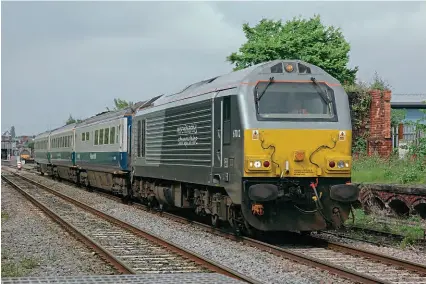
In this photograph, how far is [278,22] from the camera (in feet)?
134

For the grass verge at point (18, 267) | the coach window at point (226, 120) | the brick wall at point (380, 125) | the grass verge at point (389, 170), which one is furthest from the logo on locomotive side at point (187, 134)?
the brick wall at point (380, 125)

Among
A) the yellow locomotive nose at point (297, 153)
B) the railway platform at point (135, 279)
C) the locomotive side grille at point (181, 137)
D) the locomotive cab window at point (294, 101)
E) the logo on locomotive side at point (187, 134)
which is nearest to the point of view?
the railway platform at point (135, 279)

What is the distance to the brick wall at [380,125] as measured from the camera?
1077 inches

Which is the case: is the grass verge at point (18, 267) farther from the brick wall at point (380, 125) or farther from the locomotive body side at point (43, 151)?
the locomotive body side at point (43, 151)

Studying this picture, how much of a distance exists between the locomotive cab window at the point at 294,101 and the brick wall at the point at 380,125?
1559 cm

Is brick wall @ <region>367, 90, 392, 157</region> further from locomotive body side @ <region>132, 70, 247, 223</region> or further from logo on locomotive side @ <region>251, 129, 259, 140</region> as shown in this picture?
logo on locomotive side @ <region>251, 129, 259, 140</region>

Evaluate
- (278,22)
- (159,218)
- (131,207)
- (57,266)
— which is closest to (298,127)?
(57,266)

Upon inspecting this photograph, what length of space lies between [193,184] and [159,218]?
9.50 ft

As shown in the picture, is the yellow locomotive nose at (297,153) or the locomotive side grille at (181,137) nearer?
the yellow locomotive nose at (297,153)

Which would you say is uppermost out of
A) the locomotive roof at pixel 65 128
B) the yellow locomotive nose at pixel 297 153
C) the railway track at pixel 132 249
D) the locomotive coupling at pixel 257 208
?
the locomotive roof at pixel 65 128

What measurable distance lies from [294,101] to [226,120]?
4.14 feet

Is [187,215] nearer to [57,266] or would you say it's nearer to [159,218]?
[159,218]

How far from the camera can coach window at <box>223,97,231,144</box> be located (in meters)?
12.2

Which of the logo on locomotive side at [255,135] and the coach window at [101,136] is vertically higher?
the coach window at [101,136]
